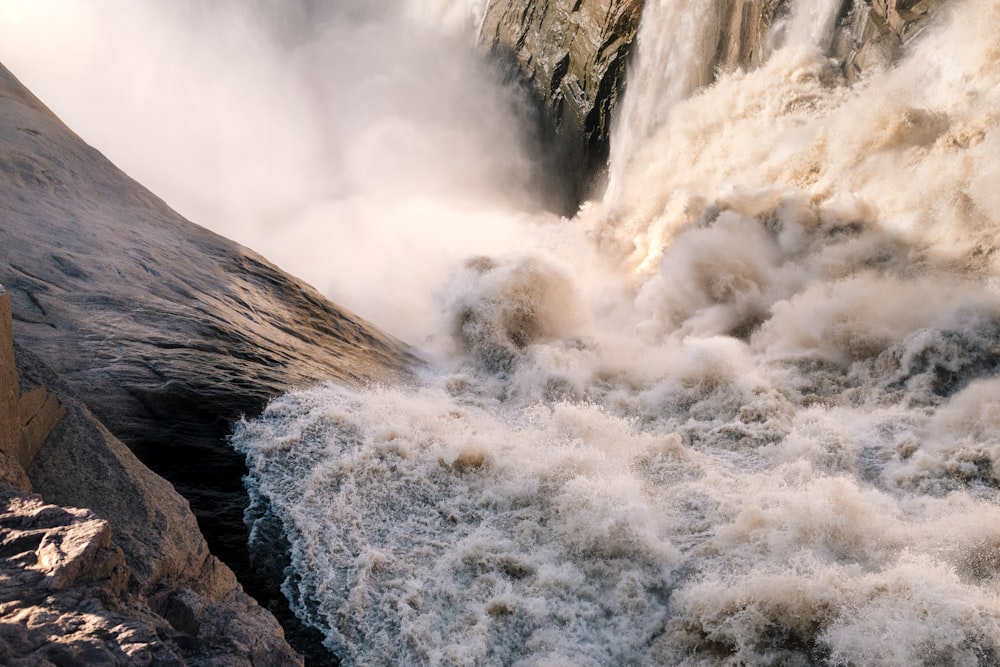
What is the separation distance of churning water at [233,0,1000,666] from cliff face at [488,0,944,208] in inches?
19.6

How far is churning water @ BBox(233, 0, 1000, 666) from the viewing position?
3457 mm

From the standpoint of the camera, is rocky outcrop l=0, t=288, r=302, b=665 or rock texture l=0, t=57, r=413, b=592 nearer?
rocky outcrop l=0, t=288, r=302, b=665

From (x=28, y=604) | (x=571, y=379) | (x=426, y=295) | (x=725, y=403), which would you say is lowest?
(x=28, y=604)

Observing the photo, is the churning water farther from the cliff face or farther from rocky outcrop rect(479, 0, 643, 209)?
rocky outcrop rect(479, 0, 643, 209)

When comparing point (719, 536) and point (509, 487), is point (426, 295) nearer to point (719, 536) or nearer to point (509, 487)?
point (509, 487)

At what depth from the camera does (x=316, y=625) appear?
136 inches

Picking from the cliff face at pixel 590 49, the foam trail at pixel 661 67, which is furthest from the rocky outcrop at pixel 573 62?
the foam trail at pixel 661 67

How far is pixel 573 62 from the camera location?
583 inches

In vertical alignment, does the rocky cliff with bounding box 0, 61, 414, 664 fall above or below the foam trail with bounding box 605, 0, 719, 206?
below

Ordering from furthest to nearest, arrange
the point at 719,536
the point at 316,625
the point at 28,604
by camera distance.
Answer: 1. the point at 719,536
2. the point at 316,625
3. the point at 28,604

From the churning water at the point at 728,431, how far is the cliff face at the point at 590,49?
50cm

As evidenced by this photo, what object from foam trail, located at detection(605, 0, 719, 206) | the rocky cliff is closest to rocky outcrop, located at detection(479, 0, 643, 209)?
foam trail, located at detection(605, 0, 719, 206)

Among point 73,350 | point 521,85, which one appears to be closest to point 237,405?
point 73,350

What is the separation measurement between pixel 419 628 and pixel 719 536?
1.80 metres
